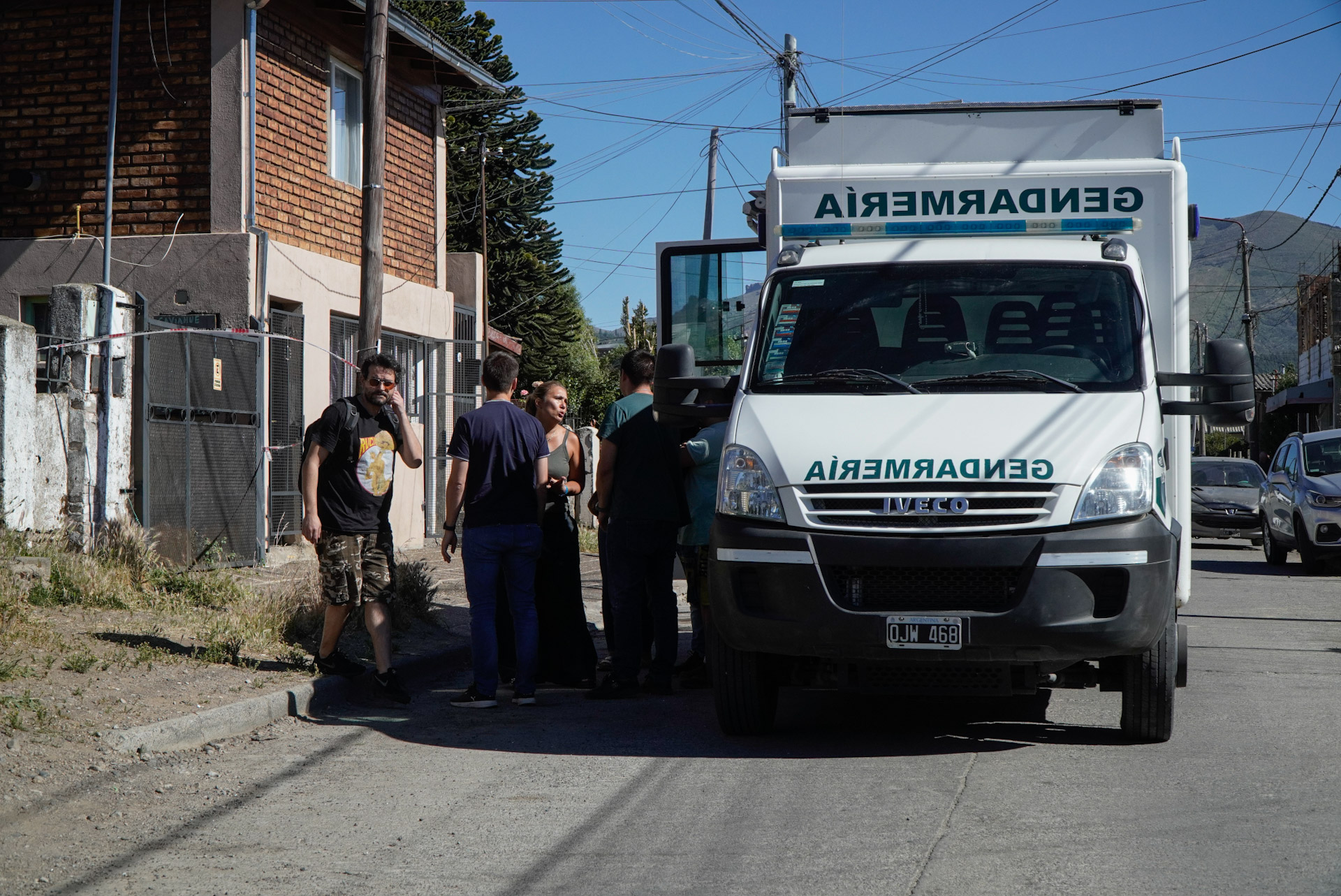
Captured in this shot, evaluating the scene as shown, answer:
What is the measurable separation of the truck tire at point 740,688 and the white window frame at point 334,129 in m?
10.0

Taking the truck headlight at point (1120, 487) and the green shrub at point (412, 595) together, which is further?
the green shrub at point (412, 595)

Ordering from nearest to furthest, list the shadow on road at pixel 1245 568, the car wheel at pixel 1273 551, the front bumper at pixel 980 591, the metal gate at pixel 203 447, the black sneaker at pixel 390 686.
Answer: the front bumper at pixel 980 591 < the black sneaker at pixel 390 686 < the metal gate at pixel 203 447 < the shadow on road at pixel 1245 568 < the car wheel at pixel 1273 551

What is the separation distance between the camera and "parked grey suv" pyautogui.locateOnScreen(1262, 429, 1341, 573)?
16.3 meters

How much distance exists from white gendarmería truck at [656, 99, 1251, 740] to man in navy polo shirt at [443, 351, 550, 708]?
1.04 metres

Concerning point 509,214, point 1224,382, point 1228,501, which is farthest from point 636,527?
point 509,214

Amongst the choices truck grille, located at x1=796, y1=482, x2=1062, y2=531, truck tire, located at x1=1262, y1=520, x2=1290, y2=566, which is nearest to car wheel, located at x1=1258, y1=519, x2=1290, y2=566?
truck tire, located at x1=1262, y1=520, x2=1290, y2=566

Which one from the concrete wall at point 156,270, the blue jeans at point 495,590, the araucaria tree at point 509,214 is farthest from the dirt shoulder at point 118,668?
the araucaria tree at point 509,214

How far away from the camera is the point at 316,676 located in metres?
7.75

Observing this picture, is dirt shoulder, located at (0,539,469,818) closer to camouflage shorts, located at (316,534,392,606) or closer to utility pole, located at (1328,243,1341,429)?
camouflage shorts, located at (316,534,392,606)

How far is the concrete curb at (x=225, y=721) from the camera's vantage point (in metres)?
6.13

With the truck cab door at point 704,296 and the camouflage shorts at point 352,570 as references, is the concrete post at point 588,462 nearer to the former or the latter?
the truck cab door at point 704,296

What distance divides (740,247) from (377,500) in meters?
3.62

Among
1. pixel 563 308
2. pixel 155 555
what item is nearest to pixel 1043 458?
pixel 155 555

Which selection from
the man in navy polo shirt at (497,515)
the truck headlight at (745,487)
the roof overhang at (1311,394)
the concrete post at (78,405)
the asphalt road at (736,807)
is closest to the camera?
the asphalt road at (736,807)
